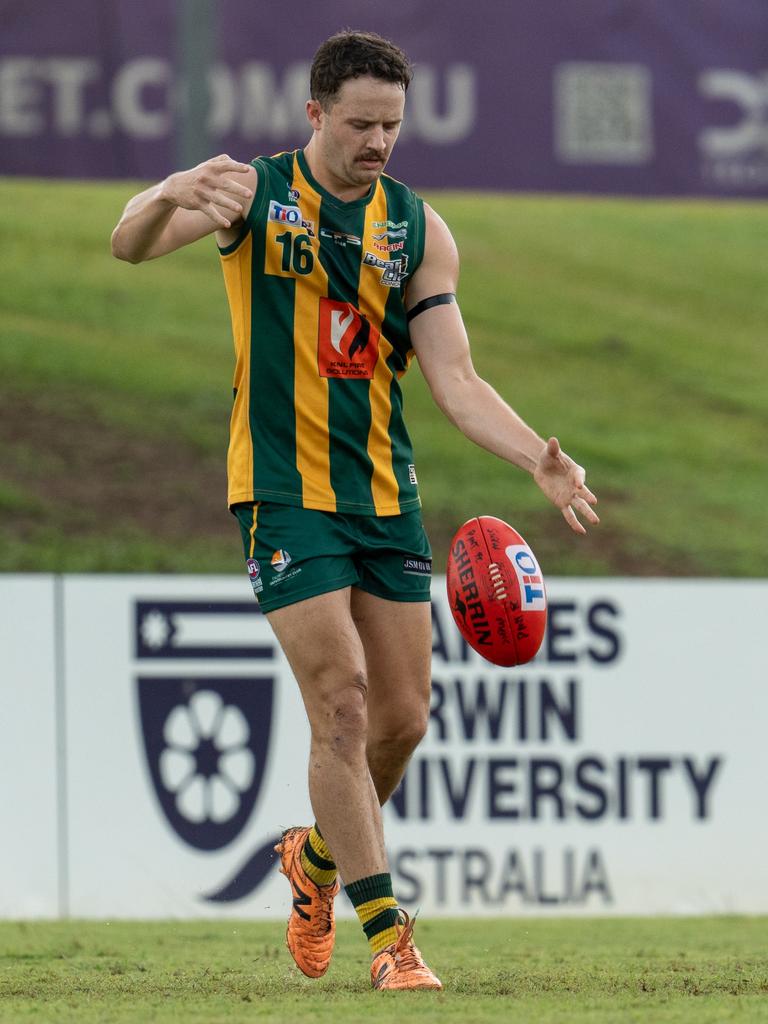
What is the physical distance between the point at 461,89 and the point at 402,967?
6.40m

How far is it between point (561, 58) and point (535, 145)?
50cm

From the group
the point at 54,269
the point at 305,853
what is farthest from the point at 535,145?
the point at 54,269

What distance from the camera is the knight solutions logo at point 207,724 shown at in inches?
305

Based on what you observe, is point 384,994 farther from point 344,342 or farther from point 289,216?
point 289,216

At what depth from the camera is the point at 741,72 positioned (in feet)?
31.2

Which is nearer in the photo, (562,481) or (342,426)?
(562,481)

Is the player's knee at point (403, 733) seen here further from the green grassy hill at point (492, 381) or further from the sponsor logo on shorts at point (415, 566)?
the green grassy hill at point (492, 381)

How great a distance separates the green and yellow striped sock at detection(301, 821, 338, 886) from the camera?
4.54 metres

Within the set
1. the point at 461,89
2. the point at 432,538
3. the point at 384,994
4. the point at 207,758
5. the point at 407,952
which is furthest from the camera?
the point at 432,538

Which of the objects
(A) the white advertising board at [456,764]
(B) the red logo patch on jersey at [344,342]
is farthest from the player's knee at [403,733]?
(A) the white advertising board at [456,764]

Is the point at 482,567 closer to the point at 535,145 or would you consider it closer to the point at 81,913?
the point at 81,913

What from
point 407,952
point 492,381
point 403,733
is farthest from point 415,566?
point 492,381

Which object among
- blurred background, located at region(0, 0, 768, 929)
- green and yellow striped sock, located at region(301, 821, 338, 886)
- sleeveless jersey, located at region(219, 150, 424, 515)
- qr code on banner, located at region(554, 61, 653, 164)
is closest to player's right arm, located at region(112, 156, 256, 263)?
sleeveless jersey, located at region(219, 150, 424, 515)

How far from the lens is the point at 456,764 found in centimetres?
786
